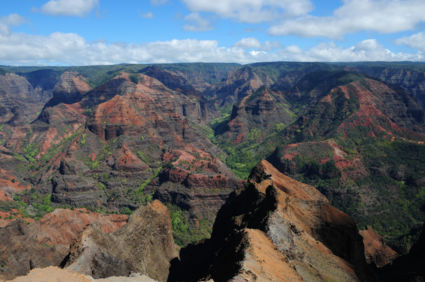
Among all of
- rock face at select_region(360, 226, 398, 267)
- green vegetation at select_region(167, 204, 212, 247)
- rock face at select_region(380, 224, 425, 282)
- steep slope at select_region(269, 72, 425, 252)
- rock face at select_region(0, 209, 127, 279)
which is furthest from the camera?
steep slope at select_region(269, 72, 425, 252)

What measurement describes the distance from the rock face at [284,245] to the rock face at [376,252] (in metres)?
32.6

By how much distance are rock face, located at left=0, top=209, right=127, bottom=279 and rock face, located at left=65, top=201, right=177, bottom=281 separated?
6.71 metres

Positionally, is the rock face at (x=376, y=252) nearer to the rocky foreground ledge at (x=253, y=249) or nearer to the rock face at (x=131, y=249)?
the rocky foreground ledge at (x=253, y=249)

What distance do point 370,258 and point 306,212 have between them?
40659 mm

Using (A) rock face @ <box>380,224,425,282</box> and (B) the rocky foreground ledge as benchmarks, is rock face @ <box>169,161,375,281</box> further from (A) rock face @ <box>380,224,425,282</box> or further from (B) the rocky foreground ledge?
(A) rock face @ <box>380,224,425,282</box>

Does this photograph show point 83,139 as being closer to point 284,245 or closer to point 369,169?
point 284,245

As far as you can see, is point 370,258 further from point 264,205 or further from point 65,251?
point 65,251

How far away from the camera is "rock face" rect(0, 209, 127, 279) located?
66.4 m

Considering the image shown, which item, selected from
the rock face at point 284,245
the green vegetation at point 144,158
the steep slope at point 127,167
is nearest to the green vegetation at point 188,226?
the steep slope at point 127,167

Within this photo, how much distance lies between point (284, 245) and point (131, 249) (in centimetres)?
3478

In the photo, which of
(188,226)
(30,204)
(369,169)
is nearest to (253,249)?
(188,226)

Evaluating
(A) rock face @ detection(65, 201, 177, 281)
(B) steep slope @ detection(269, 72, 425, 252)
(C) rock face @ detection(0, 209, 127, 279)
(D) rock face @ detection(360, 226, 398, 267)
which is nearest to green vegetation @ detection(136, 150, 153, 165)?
(C) rock face @ detection(0, 209, 127, 279)

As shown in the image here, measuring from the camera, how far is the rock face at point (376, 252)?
283ft

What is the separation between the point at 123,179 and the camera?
5630 inches
